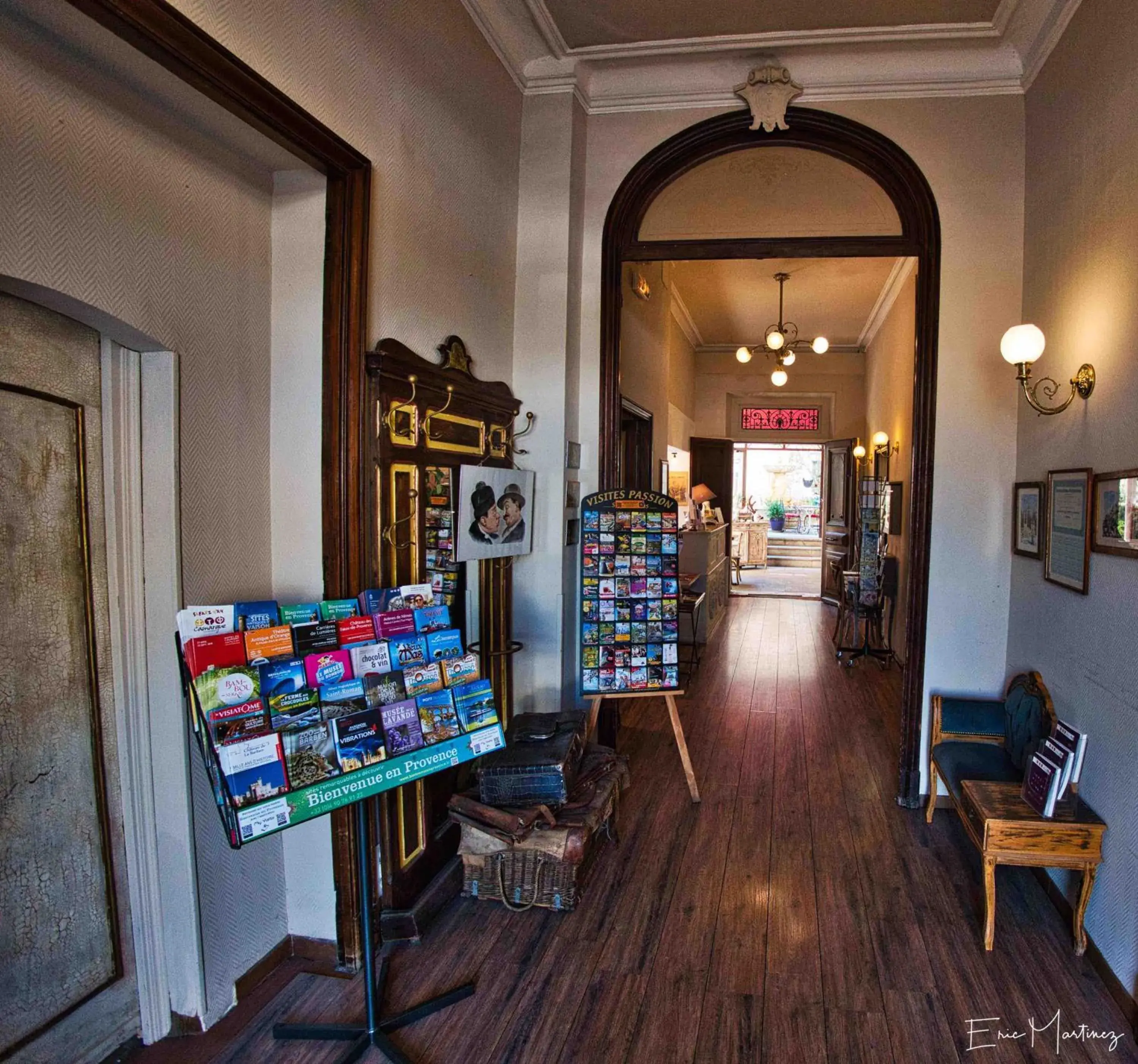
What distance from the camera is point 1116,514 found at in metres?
2.60

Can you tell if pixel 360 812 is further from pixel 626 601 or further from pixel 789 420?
pixel 789 420

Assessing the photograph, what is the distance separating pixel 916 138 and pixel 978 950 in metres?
3.82

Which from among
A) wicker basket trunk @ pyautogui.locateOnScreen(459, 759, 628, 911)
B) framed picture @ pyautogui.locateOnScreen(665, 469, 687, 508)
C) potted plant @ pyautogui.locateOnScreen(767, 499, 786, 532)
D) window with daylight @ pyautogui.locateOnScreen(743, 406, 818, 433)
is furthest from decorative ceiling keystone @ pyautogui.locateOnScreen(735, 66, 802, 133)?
potted plant @ pyautogui.locateOnScreen(767, 499, 786, 532)

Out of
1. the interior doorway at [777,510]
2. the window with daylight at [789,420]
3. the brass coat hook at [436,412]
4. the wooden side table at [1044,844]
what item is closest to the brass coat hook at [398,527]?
the brass coat hook at [436,412]

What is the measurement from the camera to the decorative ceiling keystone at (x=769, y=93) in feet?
12.7

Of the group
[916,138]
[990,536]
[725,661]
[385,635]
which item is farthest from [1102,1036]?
[725,661]

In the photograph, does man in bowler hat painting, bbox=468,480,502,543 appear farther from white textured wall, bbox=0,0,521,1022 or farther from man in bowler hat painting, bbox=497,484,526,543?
white textured wall, bbox=0,0,521,1022

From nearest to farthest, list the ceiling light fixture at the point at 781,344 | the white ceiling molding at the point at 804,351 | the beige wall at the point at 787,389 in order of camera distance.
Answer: the ceiling light fixture at the point at 781,344 → the white ceiling molding at the point at 804,351 → the beige wall at the point at 787,389

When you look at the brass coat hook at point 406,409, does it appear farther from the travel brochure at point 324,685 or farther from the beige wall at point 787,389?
the beige wall at point 787,389

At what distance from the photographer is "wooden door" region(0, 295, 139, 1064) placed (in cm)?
178

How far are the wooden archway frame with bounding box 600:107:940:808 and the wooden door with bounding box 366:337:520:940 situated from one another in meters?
1.08

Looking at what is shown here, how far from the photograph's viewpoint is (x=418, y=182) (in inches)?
114

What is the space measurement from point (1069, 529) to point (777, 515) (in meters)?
16.2

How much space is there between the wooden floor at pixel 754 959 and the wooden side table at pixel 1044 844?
0.19m
